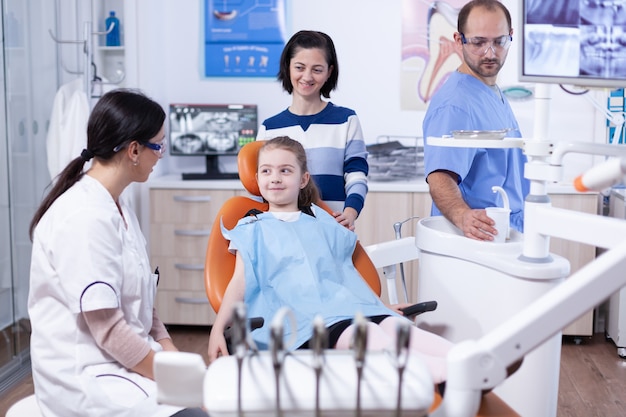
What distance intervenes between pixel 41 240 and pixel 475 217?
0.97m

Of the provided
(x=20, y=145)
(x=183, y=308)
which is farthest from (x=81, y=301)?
(x=183, y=308)

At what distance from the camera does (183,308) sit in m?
3.62

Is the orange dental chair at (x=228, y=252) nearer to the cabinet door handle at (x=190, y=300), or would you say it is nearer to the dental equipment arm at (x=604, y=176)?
the dental equipment arm at (x=604, y=176)

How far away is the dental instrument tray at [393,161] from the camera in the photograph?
3562 millimetres

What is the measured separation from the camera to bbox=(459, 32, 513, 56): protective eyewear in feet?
6.06

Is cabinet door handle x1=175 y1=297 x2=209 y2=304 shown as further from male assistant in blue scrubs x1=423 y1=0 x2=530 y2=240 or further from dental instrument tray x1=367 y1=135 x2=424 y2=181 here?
male assistant in blue scrubs x1=423 y1=0 x2=530 y2=240

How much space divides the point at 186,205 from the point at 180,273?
339 mm

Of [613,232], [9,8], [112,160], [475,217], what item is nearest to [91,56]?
[9,8]

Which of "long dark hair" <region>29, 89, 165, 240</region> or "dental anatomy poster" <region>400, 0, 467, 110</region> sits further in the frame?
"dental anatomy poster" <region>400, 0, 467, 110</region>

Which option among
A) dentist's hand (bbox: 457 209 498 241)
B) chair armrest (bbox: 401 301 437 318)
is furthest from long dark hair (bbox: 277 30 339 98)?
chair armrest (bbox: 401 301 437 318)

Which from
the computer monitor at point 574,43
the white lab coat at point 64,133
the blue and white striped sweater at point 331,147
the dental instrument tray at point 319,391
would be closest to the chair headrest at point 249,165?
the blue and white striped sweater at point 331,147

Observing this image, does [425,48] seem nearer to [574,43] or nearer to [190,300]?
[190,300]

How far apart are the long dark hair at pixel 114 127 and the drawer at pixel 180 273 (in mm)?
2031

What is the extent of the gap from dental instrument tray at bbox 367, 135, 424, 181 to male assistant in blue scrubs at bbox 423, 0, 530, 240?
156cm
